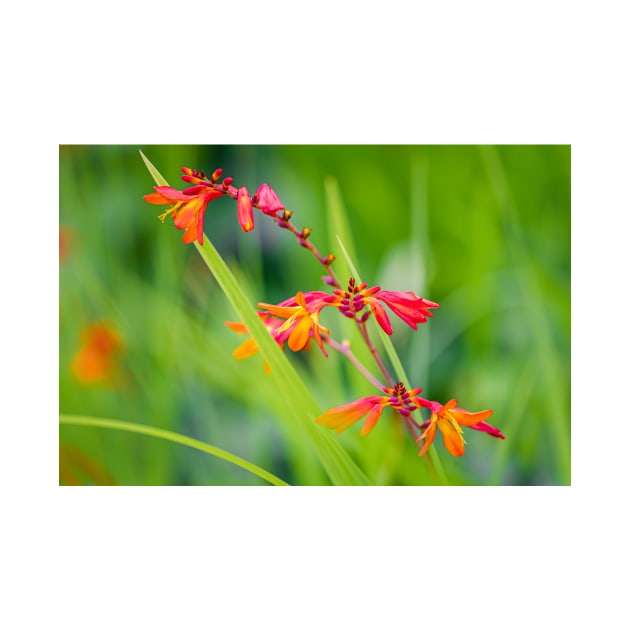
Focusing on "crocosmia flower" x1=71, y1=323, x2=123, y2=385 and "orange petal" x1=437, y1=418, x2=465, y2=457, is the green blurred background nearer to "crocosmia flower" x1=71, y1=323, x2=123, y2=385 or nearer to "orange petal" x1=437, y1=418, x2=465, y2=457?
"crocosmia flower" x1=71, y1=323, x2=123, y2=385

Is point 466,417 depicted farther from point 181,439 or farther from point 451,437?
point 181,439

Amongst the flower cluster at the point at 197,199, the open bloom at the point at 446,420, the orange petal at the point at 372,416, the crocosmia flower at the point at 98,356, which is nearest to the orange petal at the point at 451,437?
the open bloom at the point at 446,420

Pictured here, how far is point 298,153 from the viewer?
1.77 meters

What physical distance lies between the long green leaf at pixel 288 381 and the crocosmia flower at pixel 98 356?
52cm

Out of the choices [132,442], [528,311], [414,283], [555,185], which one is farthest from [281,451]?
[555,185]

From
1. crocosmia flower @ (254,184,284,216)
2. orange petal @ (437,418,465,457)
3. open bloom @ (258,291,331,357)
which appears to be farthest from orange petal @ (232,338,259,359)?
orange petal @ (437,418,465,457)

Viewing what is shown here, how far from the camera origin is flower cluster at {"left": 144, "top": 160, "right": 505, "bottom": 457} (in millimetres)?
1238

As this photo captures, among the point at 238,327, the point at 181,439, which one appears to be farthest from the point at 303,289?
the point at 181,439

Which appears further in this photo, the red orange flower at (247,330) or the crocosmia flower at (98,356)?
the crocosmia flower at (98,356)

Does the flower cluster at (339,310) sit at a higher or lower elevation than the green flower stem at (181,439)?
higher

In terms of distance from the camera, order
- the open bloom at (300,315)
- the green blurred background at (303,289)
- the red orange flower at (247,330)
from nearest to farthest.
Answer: the open bloom at (300,315) → the red orange flower at (247,330) → the green blurred background at (303,289)

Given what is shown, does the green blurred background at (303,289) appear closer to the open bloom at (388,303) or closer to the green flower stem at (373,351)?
the green flower stem at (373,351)

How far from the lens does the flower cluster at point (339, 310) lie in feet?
4.06

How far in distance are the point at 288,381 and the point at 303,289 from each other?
53cm
